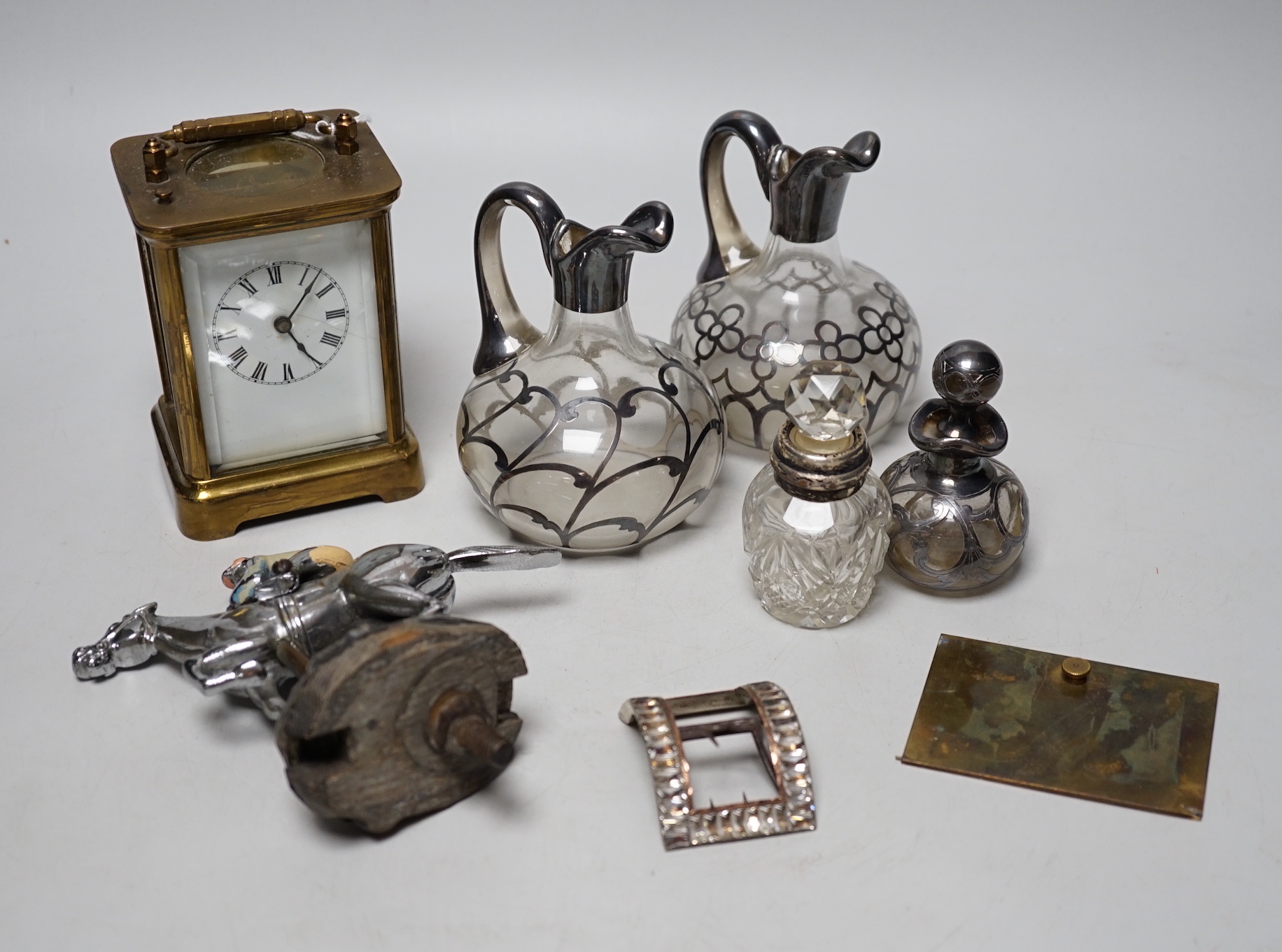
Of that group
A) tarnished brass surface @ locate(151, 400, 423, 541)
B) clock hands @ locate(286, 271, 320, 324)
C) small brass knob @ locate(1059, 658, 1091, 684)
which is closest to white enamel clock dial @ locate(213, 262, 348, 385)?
clock hands @ locate(286, 271, 320, 324)

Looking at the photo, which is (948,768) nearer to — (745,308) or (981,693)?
(981,693)

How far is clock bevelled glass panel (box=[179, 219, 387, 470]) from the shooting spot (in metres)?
1.92

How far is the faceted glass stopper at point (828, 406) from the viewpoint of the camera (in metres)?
1.76

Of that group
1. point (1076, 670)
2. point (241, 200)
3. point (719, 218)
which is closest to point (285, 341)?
point (241, 200)

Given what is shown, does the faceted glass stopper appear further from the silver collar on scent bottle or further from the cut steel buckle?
the cut steel buckle

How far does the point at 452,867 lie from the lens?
5.20 ft

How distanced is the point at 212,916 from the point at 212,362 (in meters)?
0.77
